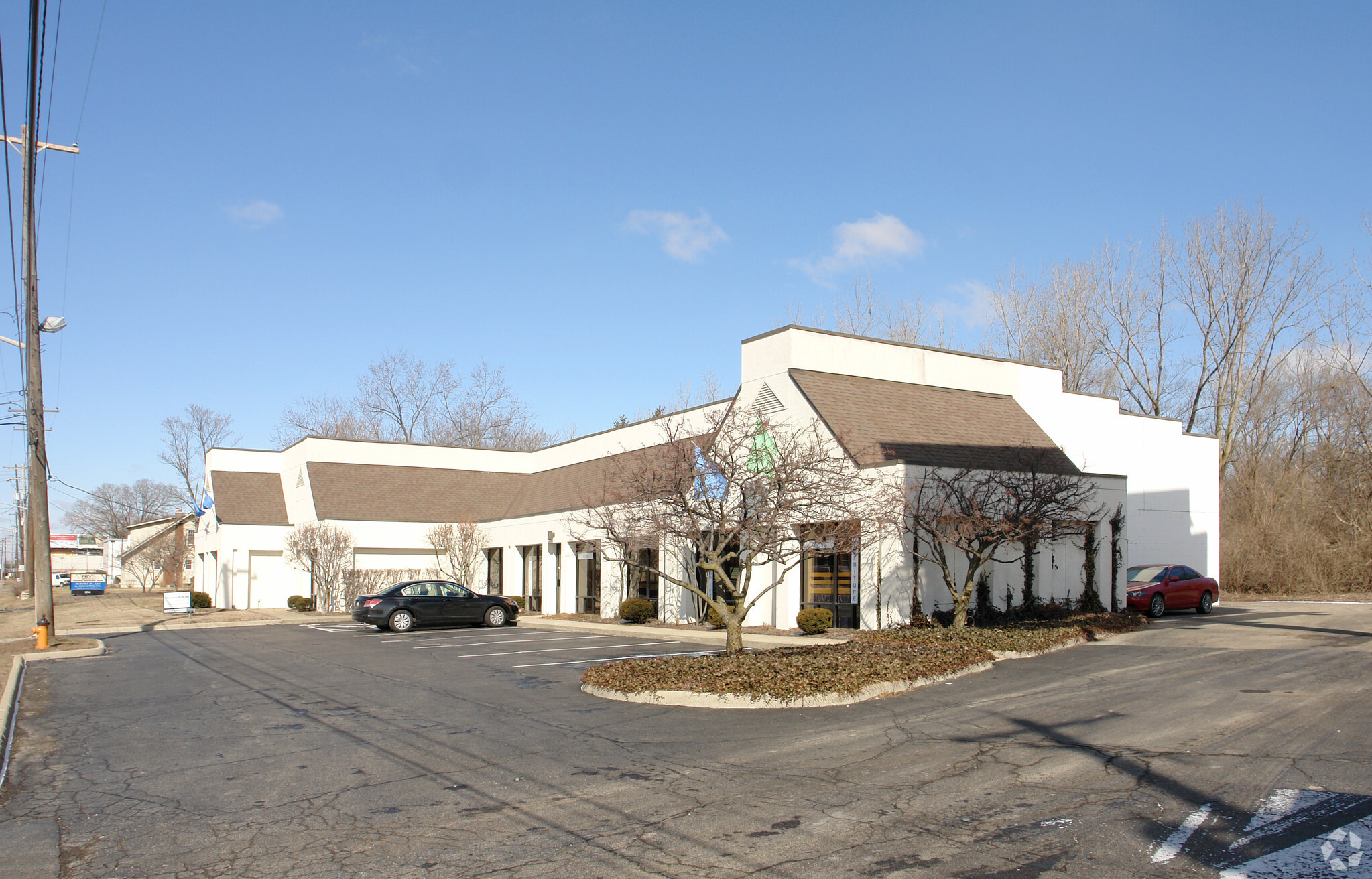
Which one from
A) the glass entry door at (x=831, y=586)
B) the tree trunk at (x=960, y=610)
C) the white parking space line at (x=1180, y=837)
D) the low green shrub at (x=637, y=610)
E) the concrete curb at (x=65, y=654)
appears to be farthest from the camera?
the low green shrub at (x=637, y=610)

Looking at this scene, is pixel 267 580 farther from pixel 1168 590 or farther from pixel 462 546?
Answer: pixel 1168 590

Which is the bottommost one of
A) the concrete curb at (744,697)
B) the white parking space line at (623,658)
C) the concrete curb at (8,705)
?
the white parking space line at (623,658)

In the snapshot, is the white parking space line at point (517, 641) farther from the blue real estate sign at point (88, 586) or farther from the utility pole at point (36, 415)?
the blue real estate sign at point (88, 586)

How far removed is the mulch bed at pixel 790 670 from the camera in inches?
489

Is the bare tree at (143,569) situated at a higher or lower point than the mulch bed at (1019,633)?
lower

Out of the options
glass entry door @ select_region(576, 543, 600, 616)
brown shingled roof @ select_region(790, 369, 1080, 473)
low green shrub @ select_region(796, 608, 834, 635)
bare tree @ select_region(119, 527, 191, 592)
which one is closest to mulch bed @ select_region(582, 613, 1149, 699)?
low green shrub @ select_region(796, 608, 834, 635)

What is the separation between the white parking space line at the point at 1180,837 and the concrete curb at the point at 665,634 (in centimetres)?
1134

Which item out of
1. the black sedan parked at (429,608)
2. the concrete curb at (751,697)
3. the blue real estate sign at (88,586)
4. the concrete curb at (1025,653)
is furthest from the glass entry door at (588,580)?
the blue real estate sign at (88,586)

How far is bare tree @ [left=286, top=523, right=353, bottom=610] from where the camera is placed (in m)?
38.7

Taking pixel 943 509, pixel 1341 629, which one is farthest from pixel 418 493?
pixel 1341 629

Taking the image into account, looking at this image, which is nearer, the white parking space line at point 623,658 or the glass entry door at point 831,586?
the white parking space line at point 623,658

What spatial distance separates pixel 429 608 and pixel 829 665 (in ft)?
52.9

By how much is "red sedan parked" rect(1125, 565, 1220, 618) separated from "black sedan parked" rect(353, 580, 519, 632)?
680 inches

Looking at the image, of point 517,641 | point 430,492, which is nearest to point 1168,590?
point 517,641
